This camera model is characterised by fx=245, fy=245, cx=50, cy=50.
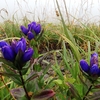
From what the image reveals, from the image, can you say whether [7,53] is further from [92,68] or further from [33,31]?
[33,31]

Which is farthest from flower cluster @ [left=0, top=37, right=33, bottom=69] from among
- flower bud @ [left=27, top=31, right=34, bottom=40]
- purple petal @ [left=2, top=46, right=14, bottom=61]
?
flower bud @ [left=27, top=31, right=34, bottom=40]

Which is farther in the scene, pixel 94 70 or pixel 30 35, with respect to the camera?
pixel 30 35

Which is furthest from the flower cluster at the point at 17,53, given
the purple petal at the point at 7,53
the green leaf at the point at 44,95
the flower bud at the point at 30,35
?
the flower bud at the point at 30,35

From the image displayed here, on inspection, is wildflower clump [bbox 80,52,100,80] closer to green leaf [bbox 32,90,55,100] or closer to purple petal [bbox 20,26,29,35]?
green leaf [bbox 32,90,55,100]

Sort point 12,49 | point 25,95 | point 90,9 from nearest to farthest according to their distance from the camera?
point 12,49 → point 25,95 → point 90,9

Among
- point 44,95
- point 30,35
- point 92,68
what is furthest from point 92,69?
point 30,35

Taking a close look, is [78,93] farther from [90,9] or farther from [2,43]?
[90,9]

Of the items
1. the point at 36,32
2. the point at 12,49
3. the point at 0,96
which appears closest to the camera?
the point at 12,49

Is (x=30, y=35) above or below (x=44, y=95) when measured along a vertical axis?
above

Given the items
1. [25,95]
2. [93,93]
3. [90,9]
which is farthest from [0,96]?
[90,9]

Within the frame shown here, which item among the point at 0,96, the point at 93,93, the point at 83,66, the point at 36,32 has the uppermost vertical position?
the point at 36,32

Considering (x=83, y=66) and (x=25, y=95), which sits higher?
(x=83, y=66)
